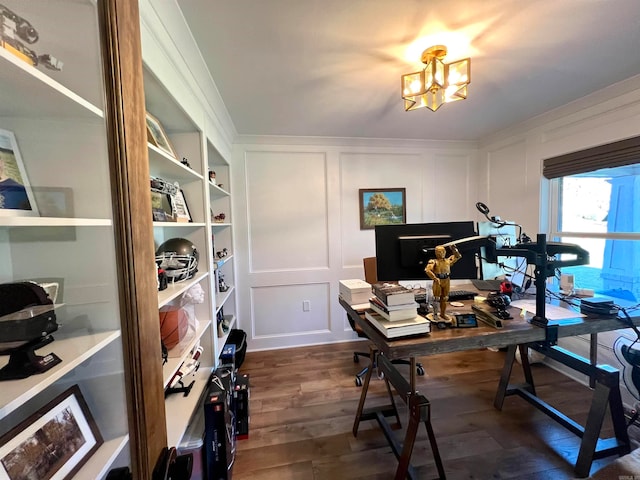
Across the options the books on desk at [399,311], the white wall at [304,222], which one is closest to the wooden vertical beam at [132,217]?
the books on desk at [399,311]

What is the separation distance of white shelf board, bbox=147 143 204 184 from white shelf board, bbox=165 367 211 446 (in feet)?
4.19

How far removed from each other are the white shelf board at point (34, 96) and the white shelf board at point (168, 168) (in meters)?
0.40

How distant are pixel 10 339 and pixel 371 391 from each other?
229 cm

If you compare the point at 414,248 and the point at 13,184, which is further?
the point at 414,248

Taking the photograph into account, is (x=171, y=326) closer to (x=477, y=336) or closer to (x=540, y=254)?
(x=477, y=336)

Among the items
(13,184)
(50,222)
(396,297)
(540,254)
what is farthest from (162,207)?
(540,254)

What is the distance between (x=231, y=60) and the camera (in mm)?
1506

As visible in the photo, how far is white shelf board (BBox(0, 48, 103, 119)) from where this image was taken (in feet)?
1.76

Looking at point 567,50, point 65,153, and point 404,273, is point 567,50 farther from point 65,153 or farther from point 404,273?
point 65,153

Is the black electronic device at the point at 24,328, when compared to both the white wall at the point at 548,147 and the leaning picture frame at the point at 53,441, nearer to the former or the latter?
the leaning picture frame at the point at 53,441

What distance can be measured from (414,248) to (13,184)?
5.01ft

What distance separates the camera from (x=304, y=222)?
3.02 m

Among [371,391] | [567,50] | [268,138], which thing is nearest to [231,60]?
[268,138]

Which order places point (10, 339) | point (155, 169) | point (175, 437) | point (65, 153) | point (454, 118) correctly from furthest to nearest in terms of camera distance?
1. point (454, 118)
2. point (155, 169)
3. point (175, 437)
4. point (65, 153)
5. point (10, 339)
